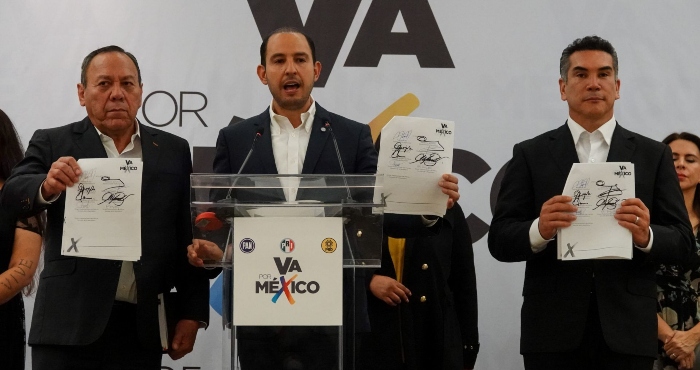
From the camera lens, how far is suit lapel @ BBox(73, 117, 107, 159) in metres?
3.57

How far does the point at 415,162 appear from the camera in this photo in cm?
308

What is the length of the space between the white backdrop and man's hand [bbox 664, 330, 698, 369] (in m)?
0.93

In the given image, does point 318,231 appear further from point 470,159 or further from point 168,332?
point 470,159

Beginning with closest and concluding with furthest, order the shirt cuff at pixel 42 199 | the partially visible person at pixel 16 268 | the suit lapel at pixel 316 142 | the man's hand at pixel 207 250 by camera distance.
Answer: the man's hand at pixel 207 250 < the shirt cuff at pixel 42 199 < the suit lapel at pixel 316 142 < the partially visible person at pixel 16 268

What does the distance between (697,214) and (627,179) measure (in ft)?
→ 5.01

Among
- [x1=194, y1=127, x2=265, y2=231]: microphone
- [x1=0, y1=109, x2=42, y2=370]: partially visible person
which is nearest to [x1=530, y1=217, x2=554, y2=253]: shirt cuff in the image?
[x1=194, y1=127, x2=265, y2=231]: microphone

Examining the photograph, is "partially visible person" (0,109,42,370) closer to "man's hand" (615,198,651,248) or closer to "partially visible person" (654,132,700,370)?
"man's hand" (615,198,651,248)

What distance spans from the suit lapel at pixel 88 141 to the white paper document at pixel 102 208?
1.55 ft

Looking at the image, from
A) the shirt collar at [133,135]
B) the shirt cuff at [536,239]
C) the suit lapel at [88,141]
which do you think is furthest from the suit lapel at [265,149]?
the shirt cuff at [536,239]

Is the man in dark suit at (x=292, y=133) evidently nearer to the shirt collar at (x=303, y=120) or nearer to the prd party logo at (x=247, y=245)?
the shirt collar at (x=303, y=120)

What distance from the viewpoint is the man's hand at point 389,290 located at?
4.11 meters

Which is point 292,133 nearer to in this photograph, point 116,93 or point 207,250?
point 116,93

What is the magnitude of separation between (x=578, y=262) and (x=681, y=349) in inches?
37.5

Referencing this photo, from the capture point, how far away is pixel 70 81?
4996mm
